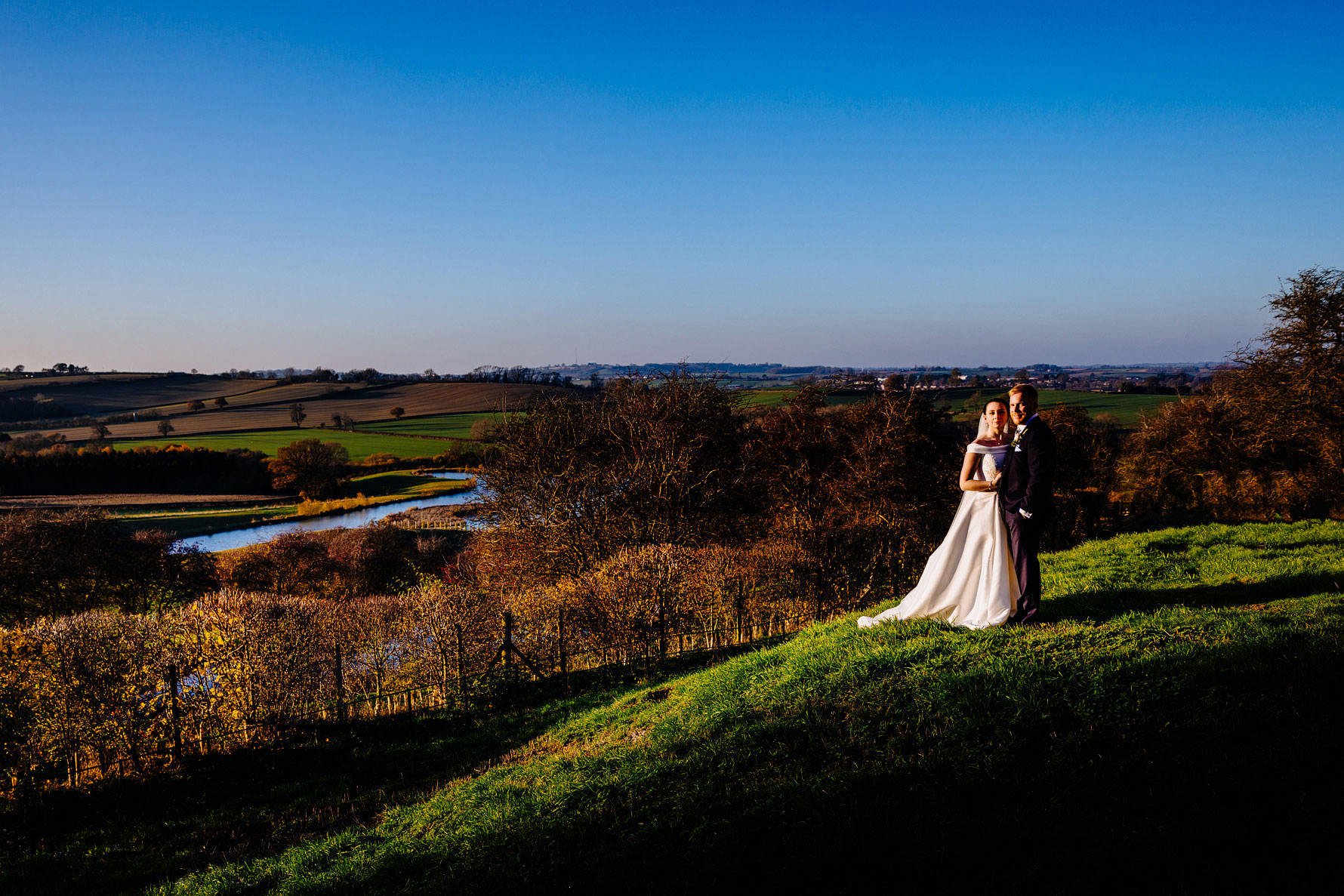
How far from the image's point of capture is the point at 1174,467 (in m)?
29.7

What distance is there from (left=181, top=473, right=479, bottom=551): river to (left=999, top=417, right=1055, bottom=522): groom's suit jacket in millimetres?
41894

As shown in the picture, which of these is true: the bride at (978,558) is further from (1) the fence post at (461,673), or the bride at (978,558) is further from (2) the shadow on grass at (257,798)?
(1) the fence post at (461,673)

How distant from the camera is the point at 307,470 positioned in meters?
70.0

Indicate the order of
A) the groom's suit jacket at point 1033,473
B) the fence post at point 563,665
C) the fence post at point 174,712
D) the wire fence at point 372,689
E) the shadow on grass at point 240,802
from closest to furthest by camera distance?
the groom's suit jacket at point 1033,473, the shadow on grass at point 240,802, the wire fence at point 372,689, the fence post at point 174,712, the fence post at point 563,665

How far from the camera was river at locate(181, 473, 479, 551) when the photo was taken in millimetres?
Answer: 49969

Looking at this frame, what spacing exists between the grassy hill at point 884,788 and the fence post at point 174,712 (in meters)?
0.97

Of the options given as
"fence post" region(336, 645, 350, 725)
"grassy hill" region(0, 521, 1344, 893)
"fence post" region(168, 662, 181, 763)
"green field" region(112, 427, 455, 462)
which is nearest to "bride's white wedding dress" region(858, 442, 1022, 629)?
"grassy hill" region(0, 521, 1344, 893)

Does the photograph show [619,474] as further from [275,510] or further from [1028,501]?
[275,510]

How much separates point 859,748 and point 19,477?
88197mm

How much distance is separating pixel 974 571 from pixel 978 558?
0.51 ft

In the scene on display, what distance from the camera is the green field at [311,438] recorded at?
82.2 meters

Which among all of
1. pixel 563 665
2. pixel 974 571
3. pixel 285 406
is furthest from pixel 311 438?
pixel 974 571

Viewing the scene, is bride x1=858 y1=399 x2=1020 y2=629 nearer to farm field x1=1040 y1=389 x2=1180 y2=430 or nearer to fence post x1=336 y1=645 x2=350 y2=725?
fence post x1=336 y1=645 x2=350 y2=725

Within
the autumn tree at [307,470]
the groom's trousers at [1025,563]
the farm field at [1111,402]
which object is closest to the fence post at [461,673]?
the groom's trousers at [1025,563]
